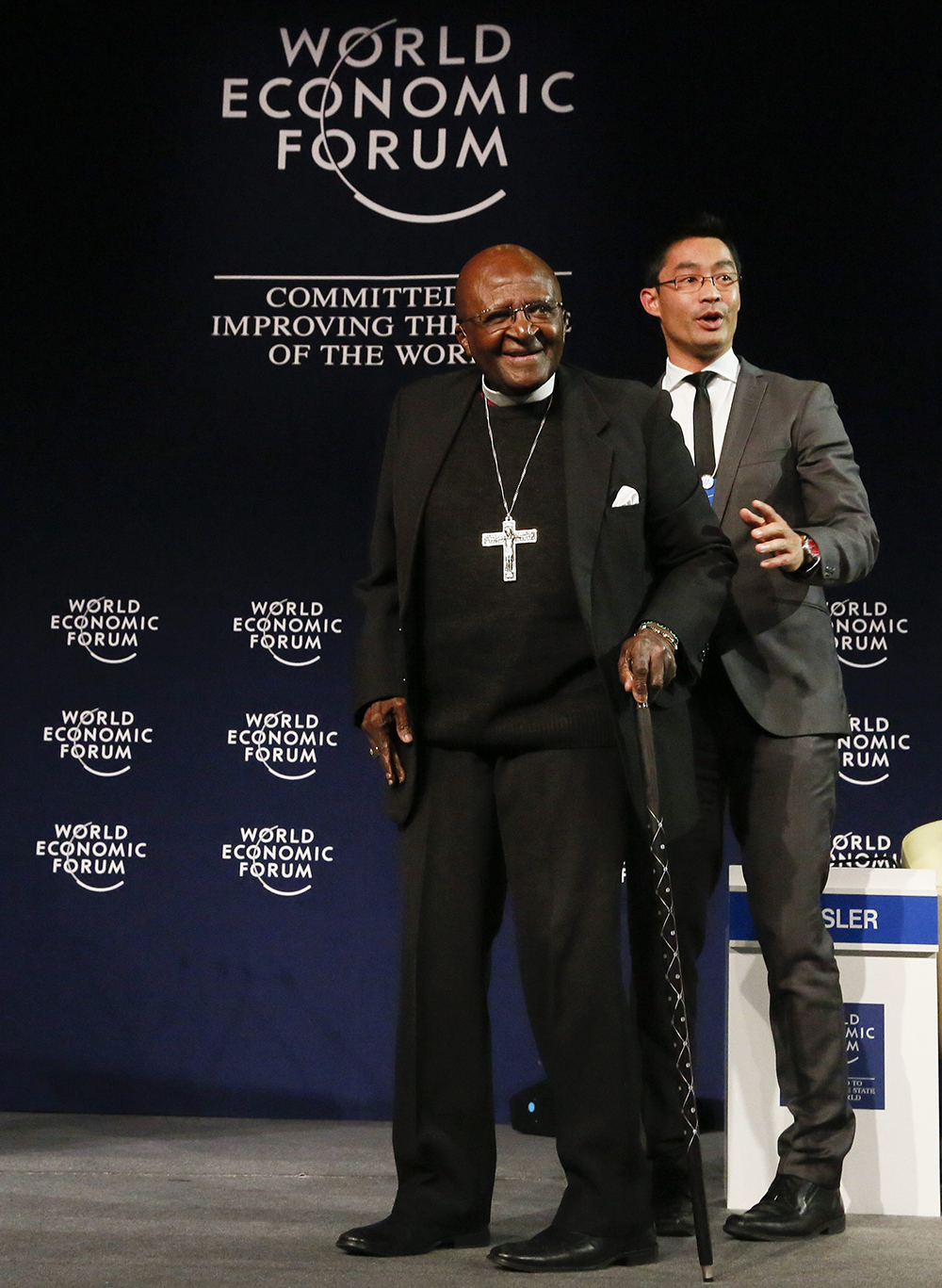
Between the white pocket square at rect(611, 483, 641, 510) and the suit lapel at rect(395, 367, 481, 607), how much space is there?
316 millimetres

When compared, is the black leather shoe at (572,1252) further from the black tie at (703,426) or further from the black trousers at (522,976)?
the black tie at (703,426)

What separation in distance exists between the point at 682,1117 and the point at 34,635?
242cm

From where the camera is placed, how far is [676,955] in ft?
7.95

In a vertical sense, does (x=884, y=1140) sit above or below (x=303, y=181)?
below

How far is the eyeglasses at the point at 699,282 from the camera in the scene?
307 centimetres

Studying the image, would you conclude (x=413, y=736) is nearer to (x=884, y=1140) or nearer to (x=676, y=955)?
(x=676, y=955)

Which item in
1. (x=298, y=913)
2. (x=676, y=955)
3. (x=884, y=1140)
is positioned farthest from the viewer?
(x=298, y=913)

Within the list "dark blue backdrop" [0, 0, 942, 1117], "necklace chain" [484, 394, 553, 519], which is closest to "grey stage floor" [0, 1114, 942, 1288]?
"dark blue backdrop" [0, 0, 942, 1117]

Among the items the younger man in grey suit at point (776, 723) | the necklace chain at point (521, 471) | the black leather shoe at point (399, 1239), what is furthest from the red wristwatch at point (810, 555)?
the black leather shoe at point (399, 1239)

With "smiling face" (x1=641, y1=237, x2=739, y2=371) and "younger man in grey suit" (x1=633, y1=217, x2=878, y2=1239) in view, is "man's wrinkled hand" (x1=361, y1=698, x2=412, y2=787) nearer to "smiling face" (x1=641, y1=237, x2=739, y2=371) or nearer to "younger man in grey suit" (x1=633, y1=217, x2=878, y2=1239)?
"younger man in grey suit" (x1=633, y1=217, x2=878, y2=1239)

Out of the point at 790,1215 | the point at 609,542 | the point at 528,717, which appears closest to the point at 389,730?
the point at 528,717

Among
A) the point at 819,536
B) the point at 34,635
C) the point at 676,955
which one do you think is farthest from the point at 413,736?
the point at 34,635

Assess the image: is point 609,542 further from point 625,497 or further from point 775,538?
point 775,538

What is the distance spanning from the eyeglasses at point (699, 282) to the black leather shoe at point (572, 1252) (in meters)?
1.81
